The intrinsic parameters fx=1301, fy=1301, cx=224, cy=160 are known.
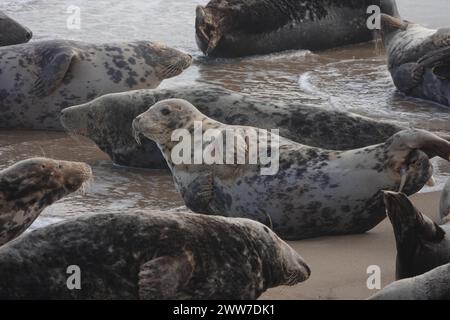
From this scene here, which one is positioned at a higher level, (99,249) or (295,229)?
(99,249)

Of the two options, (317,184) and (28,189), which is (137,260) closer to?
(28,189)

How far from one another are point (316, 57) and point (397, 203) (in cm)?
655

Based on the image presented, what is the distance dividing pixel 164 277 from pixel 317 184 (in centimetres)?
175

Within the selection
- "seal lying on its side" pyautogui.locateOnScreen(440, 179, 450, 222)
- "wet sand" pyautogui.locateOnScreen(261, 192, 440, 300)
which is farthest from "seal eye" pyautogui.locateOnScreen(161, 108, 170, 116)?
"seal lying on its side" pyautogui.locateOnScreen(440, 179, 450, 222)

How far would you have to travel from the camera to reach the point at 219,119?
7.77 metres

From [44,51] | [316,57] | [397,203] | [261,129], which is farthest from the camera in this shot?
[316,57]

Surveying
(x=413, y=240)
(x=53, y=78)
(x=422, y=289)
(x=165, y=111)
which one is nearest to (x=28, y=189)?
(x=165, y=111)

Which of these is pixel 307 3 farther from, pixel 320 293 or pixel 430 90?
pixel 320 293

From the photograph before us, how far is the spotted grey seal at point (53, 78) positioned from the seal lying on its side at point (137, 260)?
3889 mm

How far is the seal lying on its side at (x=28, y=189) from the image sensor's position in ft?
19.2

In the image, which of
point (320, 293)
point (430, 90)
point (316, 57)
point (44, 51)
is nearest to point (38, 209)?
point (320, 293)

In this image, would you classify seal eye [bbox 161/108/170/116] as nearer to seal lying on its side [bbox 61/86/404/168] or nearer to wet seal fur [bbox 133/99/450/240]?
wet seal fur [bbox 133/99/450/240]

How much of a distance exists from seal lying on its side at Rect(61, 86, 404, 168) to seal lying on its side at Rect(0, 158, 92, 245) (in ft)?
5.82

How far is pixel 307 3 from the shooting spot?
12336mm
